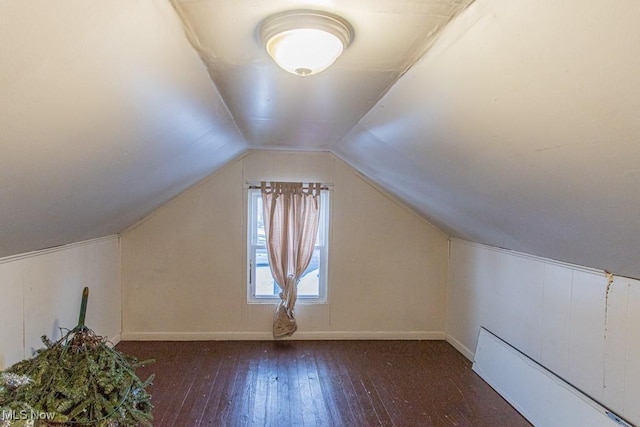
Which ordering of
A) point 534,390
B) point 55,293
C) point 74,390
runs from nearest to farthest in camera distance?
point 74,390
point 534,390
point 55,293

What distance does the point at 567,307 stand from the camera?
8.46ft

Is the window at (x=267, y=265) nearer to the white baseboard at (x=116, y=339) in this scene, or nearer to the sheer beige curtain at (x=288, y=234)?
the sheer beige curtain at (x=288, y=234)

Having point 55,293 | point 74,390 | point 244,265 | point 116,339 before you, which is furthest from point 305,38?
point 116,339

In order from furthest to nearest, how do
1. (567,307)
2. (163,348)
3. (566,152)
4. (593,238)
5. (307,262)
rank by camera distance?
1. (307,262)
2. (163,348)
3. (567,307)
4. (593,238)
5. (566,152)

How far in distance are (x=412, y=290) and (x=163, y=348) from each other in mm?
2695

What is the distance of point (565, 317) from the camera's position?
259cm

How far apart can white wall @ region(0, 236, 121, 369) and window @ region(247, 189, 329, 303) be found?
1366 millimetres

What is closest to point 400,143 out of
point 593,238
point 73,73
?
point 593,238

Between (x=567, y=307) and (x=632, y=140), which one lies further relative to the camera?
(x=567, y=307)

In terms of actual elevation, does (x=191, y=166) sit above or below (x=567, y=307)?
above

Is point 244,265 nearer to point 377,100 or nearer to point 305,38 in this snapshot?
point 377,100

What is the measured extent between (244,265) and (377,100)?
9.17 feet

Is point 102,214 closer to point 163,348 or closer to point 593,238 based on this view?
point 163,348

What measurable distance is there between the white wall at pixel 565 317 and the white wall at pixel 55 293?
11.4ft
